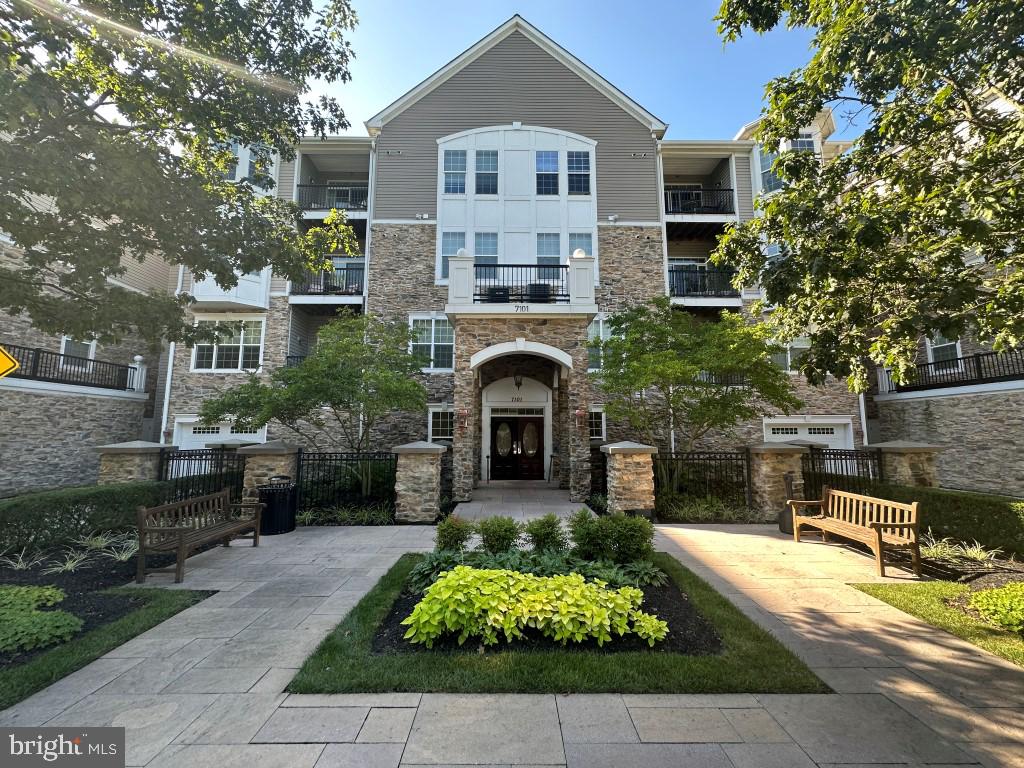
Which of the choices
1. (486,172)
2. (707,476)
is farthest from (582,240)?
(707,476)

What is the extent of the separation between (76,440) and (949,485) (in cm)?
2875

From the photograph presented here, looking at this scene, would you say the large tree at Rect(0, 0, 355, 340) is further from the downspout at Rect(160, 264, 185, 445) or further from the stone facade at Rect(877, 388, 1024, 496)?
the stone facade at Rect(877, 388, 1024, 496)

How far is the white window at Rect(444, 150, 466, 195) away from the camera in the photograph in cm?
1694

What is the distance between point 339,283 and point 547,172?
9.02m

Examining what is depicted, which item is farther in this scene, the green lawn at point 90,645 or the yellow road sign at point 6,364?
the yellow road sign at point 6,364

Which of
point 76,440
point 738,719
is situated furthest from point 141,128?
point 76,440

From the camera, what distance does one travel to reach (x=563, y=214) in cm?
1670

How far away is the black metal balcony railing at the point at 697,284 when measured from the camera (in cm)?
1670

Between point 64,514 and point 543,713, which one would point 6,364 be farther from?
point 543,713

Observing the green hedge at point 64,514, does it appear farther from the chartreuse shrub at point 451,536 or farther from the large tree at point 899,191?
the large tree at point 899,191

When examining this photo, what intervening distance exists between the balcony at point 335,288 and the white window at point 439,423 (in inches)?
195

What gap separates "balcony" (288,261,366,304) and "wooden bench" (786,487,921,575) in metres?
14.9

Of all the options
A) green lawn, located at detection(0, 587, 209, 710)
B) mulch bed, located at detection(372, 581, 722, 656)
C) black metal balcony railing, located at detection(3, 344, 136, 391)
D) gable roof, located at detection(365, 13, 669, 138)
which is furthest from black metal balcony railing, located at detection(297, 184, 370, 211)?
mulch bed, located at detection(372, 581, 722, 656)

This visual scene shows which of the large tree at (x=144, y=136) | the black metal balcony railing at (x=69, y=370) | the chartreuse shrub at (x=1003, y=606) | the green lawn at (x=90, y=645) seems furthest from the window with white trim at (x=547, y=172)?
the black metal balcony railing at (x=69, y=370)
